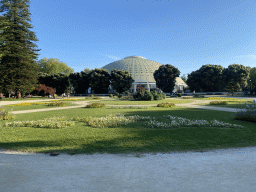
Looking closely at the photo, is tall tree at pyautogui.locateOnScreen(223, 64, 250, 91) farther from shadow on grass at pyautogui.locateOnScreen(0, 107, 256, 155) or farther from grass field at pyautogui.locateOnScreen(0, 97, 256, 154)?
shadow on grass at pyautogui.locateOnScreen(0, 107, 256, 155)

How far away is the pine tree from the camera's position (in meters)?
35.8

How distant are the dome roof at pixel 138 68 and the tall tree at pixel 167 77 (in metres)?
28.2

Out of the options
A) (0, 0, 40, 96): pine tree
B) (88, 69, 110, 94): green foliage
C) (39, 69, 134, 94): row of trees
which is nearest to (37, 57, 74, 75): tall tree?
(39, 69, 134, 94): row of trees

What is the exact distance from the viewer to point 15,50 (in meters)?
36.7

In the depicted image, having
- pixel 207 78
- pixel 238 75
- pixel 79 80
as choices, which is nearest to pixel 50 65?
pixel 79 80

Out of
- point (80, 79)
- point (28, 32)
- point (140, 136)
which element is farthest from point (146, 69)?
point (140, 136)

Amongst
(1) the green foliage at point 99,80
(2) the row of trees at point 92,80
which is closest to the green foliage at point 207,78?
(2) the row of trees at point 92,80

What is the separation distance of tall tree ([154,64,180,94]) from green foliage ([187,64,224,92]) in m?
9.41

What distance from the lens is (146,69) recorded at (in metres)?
97.1

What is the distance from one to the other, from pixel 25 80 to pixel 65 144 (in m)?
39.1

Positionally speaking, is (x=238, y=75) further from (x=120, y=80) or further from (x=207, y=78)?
(x=120, y=80)

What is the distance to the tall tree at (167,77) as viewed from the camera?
191 ft

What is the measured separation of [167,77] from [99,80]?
24465mm

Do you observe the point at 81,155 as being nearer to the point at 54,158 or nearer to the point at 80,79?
the point at 54,158
